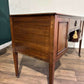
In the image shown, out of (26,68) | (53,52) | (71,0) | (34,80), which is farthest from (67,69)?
(71,0)

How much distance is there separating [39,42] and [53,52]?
0.17 metres

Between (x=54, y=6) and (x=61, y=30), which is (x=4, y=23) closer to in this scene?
(x=54, y=6)

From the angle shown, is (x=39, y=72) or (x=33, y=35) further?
(x=39, y=72)

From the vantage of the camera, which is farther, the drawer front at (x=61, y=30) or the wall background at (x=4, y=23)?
the wall background at (x=4, y=23)

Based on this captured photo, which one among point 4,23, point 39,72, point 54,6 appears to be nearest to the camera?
point 39,72

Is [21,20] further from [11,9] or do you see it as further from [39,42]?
[11,9]

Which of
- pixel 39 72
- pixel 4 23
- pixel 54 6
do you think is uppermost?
pixel 54 6

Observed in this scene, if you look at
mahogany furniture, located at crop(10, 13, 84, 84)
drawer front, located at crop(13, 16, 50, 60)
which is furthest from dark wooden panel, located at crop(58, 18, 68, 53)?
drawer front, located at crop(13, 16, 50, 60)

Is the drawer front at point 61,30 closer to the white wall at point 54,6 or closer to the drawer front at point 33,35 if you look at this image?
the drawer front at point 33,35

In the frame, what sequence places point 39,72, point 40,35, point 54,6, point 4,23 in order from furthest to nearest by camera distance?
point 4,23
point 54,6
point 39,72
point 40,35

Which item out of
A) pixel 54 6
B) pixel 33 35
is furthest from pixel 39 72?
pixel 54 6

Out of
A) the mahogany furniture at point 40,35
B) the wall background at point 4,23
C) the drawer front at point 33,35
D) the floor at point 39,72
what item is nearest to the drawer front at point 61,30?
the mahogany furniture at point 40,35

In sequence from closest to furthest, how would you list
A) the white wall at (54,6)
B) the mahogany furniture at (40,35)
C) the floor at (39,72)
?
1. the mahogany furniture at (40,35)
2. the floor at (39,72)
3. the white wall at (54,6)

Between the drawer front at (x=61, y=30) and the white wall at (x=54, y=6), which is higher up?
the white wall at (x=54, y=6)
